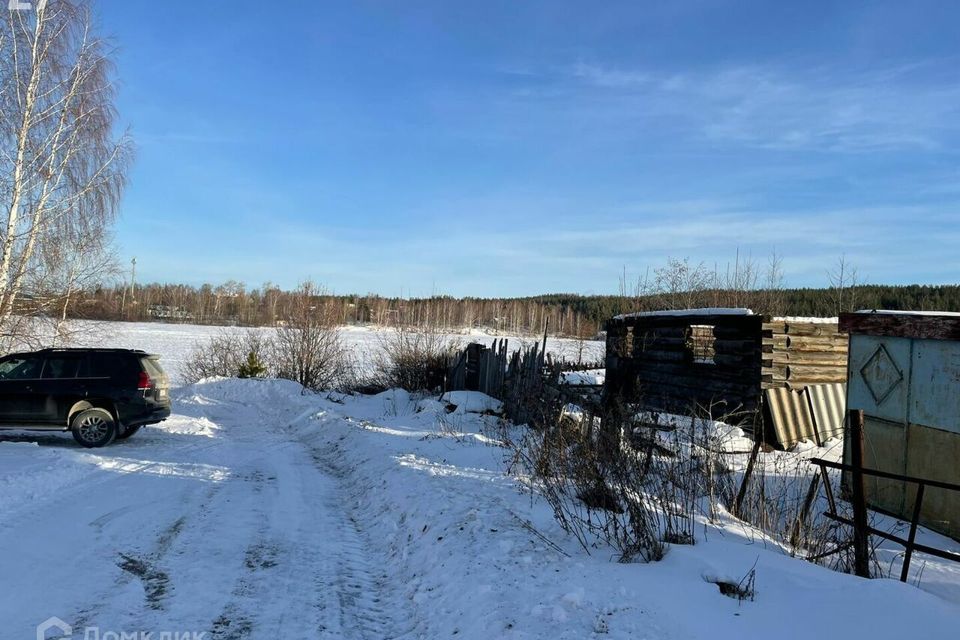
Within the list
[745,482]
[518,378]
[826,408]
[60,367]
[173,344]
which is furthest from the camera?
[173,344]

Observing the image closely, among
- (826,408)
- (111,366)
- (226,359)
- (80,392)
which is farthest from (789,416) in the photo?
(226,359)


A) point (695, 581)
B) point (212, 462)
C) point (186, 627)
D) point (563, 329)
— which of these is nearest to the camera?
point (186, 627)

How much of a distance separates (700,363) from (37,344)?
56.0ft

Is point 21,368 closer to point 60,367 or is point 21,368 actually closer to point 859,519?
point 60,367

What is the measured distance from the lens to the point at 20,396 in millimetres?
12414

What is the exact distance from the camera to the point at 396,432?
570 inches

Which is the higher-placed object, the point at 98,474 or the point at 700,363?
the point at 700,363

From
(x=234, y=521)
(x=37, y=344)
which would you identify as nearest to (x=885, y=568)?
(x=234, y=521)

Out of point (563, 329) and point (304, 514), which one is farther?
point (563, 329)

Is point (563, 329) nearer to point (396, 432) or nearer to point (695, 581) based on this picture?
point (396, 432)

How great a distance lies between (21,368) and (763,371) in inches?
608

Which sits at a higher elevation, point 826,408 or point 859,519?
point 826,408

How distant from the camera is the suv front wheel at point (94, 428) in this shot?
1246 centimetres

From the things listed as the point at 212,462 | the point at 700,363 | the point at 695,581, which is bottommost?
the point at 212,462
